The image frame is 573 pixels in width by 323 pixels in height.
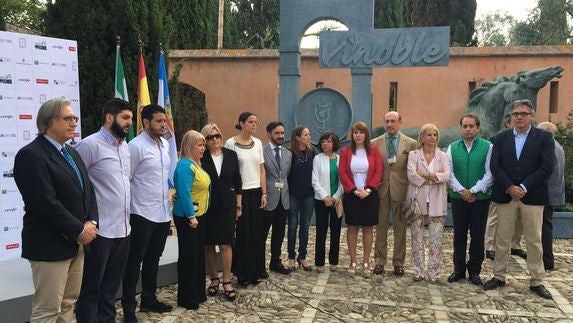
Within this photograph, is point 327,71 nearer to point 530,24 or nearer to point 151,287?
point 151,287

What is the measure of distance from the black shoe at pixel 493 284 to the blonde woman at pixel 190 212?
2587mm

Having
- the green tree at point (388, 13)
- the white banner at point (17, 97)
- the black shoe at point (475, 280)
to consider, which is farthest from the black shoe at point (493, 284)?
the green tree at point (388, 13)

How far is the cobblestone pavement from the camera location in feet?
12.4

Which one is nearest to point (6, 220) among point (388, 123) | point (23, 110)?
point (23, 110)

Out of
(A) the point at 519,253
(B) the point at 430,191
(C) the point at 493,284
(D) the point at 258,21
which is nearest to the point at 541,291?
(C) the point at 493,284

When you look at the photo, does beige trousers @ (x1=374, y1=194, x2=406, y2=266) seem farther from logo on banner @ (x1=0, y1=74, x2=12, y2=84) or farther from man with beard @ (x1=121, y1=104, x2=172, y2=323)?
logo on banner @ (x1=0, y1=74, x2=12, y2=84)

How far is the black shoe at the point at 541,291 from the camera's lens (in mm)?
4227

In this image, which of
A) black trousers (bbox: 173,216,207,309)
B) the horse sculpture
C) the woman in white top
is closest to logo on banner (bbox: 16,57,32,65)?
the woman in white top

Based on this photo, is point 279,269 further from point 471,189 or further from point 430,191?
point 471,189

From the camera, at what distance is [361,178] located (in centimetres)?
471

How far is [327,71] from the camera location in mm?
11336

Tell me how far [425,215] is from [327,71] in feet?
23.8

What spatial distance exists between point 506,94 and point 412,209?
4995 mm

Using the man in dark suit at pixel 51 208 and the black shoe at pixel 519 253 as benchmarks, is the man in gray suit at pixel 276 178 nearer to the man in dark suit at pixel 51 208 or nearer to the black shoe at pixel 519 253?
the man in dark suit at pixel 51 208
